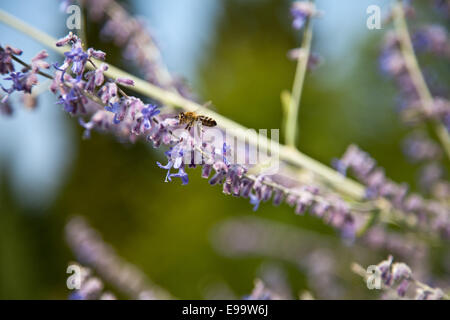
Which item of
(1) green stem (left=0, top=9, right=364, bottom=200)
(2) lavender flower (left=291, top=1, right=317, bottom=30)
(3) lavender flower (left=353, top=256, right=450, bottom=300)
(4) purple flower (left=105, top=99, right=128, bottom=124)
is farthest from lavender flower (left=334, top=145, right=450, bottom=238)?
(4) purple flower (left=105, top=99, right=128, bottom=124)

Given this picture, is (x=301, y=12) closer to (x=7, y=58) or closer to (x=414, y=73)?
(x=414, y=73)

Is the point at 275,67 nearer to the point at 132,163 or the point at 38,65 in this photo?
the point at 132,163

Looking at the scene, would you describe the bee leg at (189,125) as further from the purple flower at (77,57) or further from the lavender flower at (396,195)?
the lavender flower at (396,195)

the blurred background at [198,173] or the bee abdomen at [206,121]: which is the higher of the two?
the blurred background at [198,173]

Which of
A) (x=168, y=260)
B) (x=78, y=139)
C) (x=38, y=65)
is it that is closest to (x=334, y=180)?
(x=38, y=65)

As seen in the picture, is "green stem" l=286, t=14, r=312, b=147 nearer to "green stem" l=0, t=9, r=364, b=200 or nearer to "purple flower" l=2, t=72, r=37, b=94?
"green stem" l=0, t=9, r=364, b=200

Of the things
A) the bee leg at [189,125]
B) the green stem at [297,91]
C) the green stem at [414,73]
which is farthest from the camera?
the green stem at [414,73]

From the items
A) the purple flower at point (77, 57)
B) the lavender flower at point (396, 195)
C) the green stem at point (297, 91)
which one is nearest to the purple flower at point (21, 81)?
the purple flower at point (77, 57)
